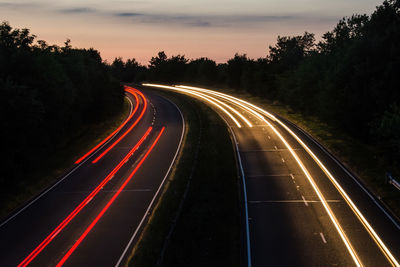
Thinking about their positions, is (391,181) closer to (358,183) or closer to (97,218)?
(358,183)

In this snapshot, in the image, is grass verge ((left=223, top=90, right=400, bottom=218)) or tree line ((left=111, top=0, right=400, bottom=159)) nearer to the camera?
grass verge ((left=223, top=90, right=400, bottom=218))

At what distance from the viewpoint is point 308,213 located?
71.9ft

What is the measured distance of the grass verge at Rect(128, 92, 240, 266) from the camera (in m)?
17.1

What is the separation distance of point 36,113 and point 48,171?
15.7 feet

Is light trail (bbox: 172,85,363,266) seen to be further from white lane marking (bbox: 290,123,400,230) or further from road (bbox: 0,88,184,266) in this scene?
road (bbox: 0,88,184,266)

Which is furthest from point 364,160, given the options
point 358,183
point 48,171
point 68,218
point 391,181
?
point 48,171

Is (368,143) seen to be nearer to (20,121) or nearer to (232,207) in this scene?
(232,207)

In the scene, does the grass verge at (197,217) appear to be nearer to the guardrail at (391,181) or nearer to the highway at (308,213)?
the highway at (308,213)

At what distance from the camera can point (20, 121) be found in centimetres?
2788

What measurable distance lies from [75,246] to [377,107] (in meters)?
35.2

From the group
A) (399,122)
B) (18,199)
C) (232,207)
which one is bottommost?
(18,199)

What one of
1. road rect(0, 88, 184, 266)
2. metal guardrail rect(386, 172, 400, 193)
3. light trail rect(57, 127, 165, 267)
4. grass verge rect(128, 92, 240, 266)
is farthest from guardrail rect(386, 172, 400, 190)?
light trail rect(57, 127, 165, 267)

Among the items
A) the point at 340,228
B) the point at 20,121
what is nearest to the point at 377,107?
the point at 340,228

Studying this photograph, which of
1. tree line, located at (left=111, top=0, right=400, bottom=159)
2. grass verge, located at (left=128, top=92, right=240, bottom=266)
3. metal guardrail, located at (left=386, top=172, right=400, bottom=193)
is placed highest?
tree line, located at (left=111, top=0, right=400, bottom=159)
